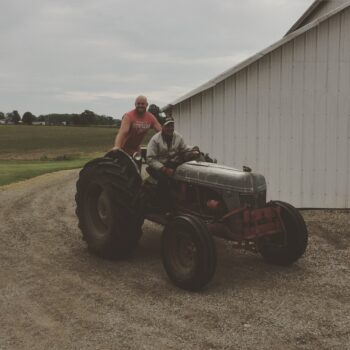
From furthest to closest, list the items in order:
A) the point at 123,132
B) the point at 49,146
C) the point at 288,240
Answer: the point at 49,146 < the point at 123,132 < the point at 288,240

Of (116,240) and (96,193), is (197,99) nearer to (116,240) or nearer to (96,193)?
(96,193)

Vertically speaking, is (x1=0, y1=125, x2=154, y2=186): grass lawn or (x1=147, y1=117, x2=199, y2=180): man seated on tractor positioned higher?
(x1=147, y1=117, x2=199, y2=180): man seated on tractor

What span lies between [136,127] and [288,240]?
2.79m

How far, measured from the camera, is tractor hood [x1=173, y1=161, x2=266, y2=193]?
594 centimetres

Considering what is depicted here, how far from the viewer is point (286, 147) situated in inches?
407

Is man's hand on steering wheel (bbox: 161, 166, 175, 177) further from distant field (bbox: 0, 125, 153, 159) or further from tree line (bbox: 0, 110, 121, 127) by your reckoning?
tree line (bbox: 0, 110, 121, 127)

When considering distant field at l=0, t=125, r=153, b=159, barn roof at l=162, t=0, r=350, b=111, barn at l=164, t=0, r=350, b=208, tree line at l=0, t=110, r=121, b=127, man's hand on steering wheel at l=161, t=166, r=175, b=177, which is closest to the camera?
man's hand on steering wheel at l=161, t=166, r=175, b=177

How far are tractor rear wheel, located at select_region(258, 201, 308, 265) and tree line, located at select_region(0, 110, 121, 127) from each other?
94.0 meters

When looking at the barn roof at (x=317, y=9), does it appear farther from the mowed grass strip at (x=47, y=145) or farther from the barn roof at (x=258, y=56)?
the mowed grass strip at (x=47, y=145)

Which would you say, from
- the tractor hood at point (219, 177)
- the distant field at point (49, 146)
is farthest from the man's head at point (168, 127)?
the distant field at point (49, 146)

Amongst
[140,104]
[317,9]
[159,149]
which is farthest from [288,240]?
[317,9]

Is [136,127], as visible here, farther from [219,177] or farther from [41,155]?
[41,155]

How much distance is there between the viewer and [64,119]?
364 feet

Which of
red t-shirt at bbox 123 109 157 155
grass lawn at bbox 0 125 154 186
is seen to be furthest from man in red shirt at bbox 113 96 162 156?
grass lawn at bbox 0 125 154 186
